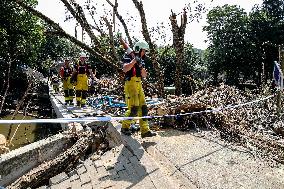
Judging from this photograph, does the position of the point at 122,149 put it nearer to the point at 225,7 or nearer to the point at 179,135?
the point at 179,135

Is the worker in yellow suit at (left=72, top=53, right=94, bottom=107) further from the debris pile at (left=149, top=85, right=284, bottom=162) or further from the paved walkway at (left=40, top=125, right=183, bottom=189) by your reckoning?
the paved walkway at (left=40, top=125, right=183, bottom=189)

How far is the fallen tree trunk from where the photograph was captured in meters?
5.27

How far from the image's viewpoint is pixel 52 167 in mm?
5586

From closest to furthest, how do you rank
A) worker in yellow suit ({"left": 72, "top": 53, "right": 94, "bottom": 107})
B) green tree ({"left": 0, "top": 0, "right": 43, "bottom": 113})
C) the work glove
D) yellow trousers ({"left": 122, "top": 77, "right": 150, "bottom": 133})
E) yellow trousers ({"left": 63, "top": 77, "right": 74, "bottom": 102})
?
the work glove < yellow trousers ({"left": 122, "top": 77, "right": 150, "bottom": 133}) < worker in yellow suit ({"left": 72, "top": 53, "right": 94, "bottom": 107}) < yellow trousers ({"left": 63, "top": 77, "right": 74, "bottom": 102}) < green tree ({"left": 0, "top": 0, "right": 43, "bottom": 113})

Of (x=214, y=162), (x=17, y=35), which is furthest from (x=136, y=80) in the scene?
(x=17, y=35)

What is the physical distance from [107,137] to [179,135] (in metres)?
1.68

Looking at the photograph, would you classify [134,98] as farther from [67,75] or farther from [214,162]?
[67,75]

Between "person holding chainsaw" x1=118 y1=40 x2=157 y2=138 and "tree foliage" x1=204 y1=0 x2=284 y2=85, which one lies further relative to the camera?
"tree foliage" x1=204 y1=0 x2=284 y2=85

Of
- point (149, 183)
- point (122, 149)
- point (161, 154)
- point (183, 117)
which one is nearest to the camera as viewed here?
point (149, 183)

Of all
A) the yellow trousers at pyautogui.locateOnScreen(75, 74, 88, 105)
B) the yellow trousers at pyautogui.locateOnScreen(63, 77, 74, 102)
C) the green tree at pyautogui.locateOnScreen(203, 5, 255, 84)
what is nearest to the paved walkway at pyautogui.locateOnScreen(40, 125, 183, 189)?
the yellow trousers at pyautogui.locateOnScreen(75, 74, 88, 105)

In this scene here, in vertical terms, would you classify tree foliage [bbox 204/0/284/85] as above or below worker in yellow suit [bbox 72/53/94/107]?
above

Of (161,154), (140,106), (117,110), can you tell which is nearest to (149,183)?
(161,154)

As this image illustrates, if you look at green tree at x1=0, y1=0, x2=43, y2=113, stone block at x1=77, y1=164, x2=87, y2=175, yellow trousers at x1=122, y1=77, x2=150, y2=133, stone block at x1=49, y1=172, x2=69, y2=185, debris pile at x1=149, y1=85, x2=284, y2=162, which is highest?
green tree at x1=0, y1=0, x2=43, y2=113

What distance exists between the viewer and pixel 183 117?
695cm
